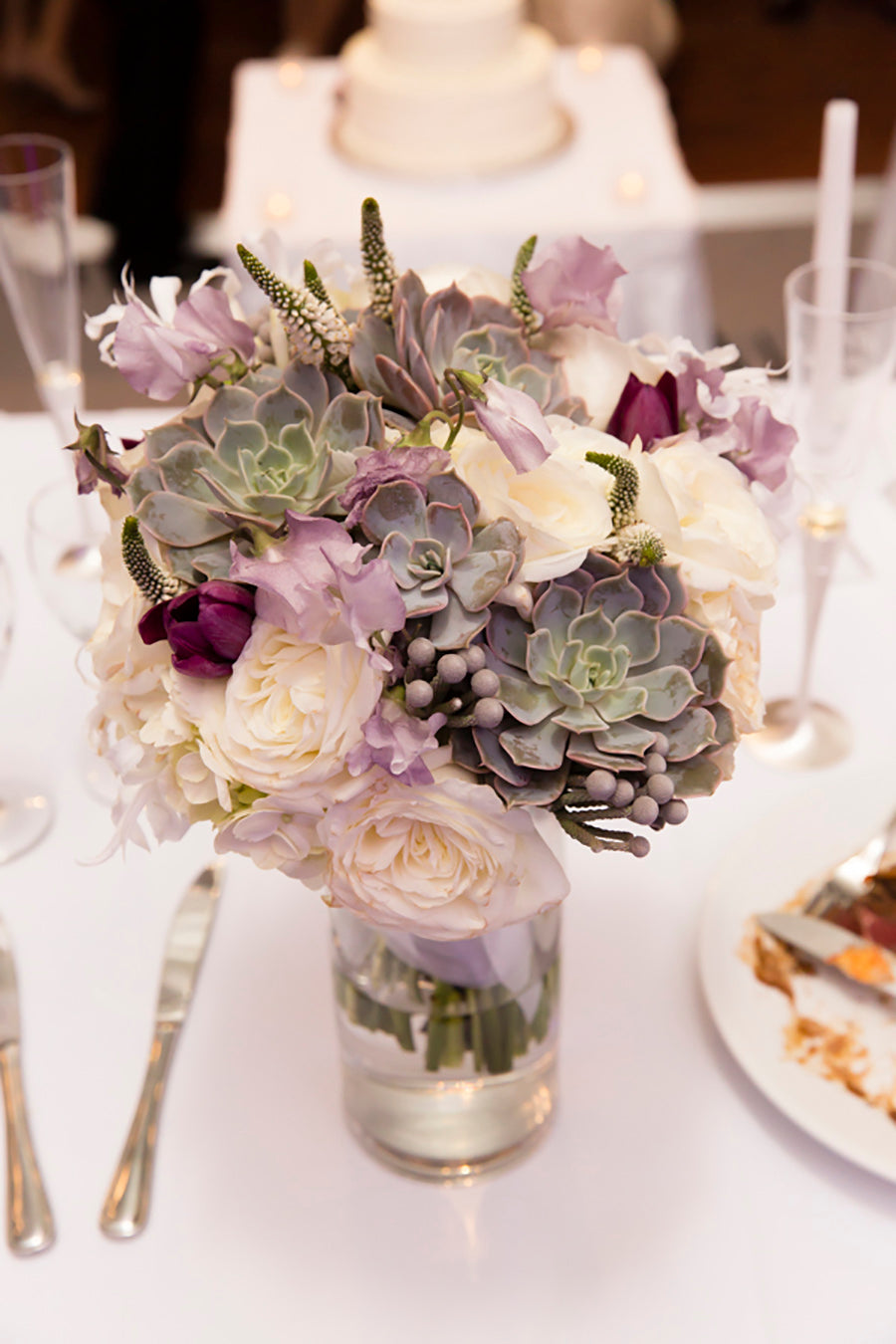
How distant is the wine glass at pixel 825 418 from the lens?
96 cm

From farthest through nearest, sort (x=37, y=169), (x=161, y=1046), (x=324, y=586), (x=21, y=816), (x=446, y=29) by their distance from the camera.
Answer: (x=446, y=29)
(x=37, y=169)
(x=21, y=816)
(x=161, y=1046)
(x=324, y=586)

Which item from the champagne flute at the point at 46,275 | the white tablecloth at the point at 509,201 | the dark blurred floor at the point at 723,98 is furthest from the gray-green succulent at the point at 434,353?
the dark blurred floor at the point at 723,98

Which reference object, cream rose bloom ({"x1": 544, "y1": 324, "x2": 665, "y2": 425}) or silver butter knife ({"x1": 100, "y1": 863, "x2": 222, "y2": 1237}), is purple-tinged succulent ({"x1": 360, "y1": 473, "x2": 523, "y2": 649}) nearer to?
cream rose bloom ({"x1": 544, "y1": 324, "x2": 665, "y2": 425})

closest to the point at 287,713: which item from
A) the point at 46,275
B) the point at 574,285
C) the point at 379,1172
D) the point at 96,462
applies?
the point at 96,462

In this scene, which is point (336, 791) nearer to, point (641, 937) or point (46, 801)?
point (641, 937)

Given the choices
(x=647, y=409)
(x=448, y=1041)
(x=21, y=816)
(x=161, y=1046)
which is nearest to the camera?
(x=647, y=409)

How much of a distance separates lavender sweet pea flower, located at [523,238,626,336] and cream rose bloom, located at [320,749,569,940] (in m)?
0.24

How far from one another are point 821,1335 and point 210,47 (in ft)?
15.4

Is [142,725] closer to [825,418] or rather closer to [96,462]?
[96,462]

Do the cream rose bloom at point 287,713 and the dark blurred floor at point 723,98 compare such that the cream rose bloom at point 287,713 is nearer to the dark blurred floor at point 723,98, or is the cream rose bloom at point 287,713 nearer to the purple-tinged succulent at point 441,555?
the purple-tinged succulent at point 441,555

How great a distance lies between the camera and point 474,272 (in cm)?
67

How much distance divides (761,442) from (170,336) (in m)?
0.28

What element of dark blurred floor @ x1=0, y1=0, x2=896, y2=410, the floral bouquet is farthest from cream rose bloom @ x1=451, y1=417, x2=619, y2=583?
dark blurred floor @ x1=0, y1=0, x2=896, y2=410

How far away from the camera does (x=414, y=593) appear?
521 millimetres
